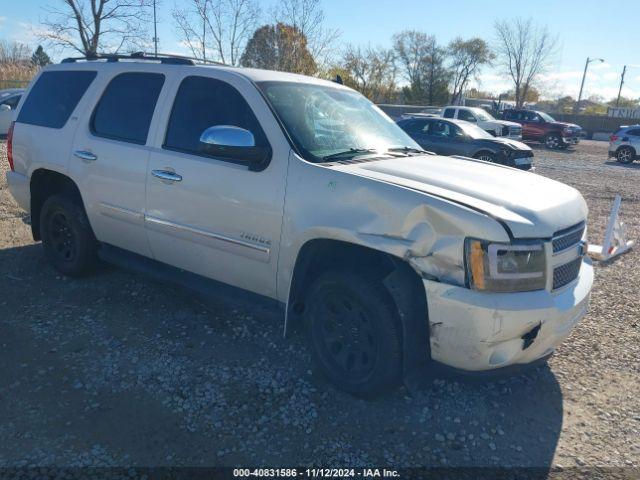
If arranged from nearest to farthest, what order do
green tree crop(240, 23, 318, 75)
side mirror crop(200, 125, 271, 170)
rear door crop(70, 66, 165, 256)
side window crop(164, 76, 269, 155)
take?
side mirror crop(200, 125, 271, 170), side window crop(164, 76, 269, 155), rear door crop(70, 66, 165, 256), green tree crop(240, 23, 318, 75)

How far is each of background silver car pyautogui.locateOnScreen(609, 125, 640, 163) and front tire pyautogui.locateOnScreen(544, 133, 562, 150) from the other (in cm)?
526

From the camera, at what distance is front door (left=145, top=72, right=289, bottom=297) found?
346 centimetres

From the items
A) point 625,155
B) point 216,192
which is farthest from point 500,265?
point 625,155

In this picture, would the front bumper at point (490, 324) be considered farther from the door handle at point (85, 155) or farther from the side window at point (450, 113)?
the side window at point (450, 113)

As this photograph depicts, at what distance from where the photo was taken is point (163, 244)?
414 cm

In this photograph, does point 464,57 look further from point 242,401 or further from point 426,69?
point 242,401

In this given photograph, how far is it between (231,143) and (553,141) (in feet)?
88.9

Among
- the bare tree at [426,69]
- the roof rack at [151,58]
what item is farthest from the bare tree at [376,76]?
the roof rack at [151,58]

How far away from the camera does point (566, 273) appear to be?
3.14 meters

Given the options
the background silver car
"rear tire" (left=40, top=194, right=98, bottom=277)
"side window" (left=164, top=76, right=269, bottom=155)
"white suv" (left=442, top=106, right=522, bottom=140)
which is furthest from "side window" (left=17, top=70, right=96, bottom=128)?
the background silver car

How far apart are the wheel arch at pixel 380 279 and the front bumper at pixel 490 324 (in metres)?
0.12

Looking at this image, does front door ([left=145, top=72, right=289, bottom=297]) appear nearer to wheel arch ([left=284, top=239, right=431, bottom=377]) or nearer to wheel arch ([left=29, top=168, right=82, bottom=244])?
wheel arch ([left=284, top=239, right=431, bottom=377])

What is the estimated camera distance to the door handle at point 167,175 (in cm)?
385

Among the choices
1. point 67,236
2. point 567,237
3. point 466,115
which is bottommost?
point 67,236
